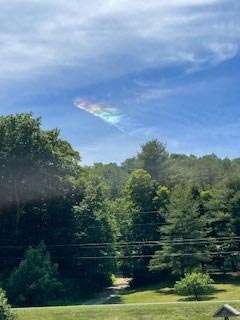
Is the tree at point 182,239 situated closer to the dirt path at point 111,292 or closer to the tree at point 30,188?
the dirt path at point 111,292

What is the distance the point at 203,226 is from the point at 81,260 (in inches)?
459

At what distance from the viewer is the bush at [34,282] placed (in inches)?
2067

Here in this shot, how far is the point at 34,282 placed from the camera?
52.8 m

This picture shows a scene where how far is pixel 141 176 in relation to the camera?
71.6 meters

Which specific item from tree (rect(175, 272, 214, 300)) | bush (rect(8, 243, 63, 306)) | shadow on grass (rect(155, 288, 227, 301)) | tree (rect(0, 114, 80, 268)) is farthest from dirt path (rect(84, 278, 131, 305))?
tree (rect(175, 272, 214, 300))

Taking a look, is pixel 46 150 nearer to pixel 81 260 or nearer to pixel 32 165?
pixel 32 165

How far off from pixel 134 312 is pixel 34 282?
16.2 m

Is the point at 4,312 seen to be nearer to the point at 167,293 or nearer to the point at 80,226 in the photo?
the point at 167,293

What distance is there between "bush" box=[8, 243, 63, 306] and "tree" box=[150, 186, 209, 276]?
33.2 ft

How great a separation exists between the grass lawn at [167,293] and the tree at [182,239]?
6.92 feet

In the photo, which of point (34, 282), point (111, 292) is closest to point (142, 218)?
point (111, 292)

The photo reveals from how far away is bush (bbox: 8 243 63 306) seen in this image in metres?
52.5

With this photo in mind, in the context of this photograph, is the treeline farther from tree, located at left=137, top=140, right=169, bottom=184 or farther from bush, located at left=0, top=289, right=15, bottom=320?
tree, located at left=137, top=140, right=169, bottom=184

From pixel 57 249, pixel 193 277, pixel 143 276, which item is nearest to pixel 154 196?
pixel 143 276
